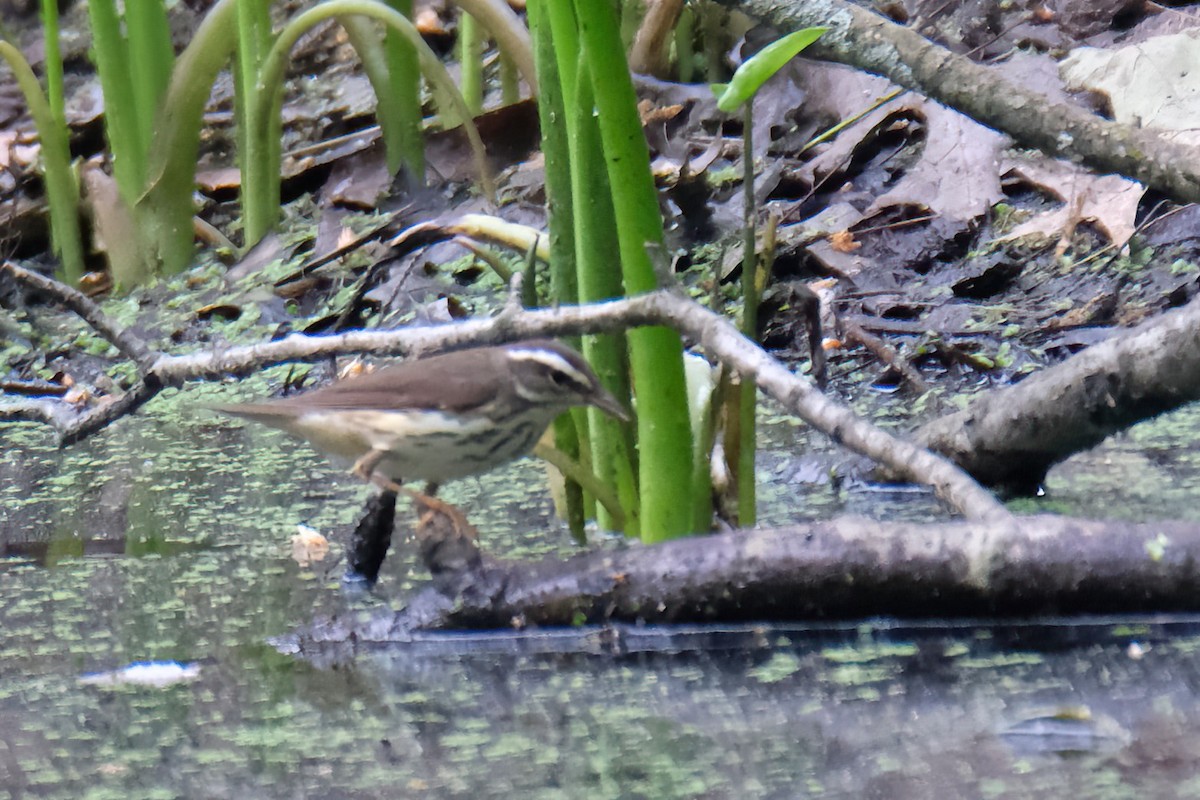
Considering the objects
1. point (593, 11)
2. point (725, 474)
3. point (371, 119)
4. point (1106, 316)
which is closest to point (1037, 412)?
point (725, 474)

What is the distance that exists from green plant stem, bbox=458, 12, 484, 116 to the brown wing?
3.15m

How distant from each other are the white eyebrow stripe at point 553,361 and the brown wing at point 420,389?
42 millimetres

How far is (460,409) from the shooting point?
2.84 meters

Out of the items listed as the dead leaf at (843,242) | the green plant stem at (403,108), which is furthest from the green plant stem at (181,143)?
the dead leaf at (843,242)

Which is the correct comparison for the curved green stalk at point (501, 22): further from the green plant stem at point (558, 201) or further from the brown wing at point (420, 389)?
the brown wing at point (420, 389)

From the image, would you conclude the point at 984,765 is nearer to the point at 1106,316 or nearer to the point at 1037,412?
the point at 1037,412

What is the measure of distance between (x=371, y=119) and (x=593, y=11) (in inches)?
184

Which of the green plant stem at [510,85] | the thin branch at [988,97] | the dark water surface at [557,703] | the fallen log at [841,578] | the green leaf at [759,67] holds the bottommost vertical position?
the dark water surface at [557,703]

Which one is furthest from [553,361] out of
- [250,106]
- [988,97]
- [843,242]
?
[250,106]

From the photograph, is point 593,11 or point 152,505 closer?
point 593,11

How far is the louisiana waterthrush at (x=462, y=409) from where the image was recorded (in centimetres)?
284

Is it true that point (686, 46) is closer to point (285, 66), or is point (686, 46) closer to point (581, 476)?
point (285, 66)

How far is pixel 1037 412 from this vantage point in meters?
3.19

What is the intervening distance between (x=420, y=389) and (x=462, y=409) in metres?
0.10
